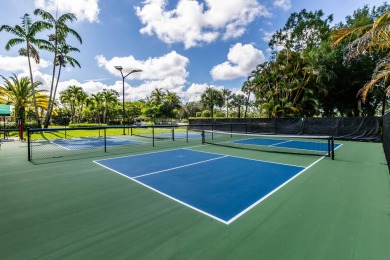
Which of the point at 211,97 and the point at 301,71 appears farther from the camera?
the point at 211,97

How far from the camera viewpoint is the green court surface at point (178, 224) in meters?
2.64

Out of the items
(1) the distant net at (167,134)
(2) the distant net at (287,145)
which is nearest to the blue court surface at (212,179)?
(2) the distant net at (287,145)

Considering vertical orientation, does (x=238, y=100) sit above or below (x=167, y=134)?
above

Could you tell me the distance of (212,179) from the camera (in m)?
5.73

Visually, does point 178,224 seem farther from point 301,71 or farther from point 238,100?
point 238,100

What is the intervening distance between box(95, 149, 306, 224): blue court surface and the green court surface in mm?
266

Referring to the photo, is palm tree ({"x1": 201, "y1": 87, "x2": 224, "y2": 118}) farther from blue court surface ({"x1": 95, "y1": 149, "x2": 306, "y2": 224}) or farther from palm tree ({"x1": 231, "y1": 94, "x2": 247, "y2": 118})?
blue court surface ({"x1": 95, "y1": 149, "x2": 306, "y2": 224})

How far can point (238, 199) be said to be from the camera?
14.2ft

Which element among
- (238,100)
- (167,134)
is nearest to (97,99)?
(167,134)

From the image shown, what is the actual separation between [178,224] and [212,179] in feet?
8.28

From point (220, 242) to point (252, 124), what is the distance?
757 inches

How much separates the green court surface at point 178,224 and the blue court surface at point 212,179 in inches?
10.5

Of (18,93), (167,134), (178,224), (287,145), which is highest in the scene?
(18,93)

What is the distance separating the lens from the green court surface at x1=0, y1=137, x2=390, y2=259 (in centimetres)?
264
